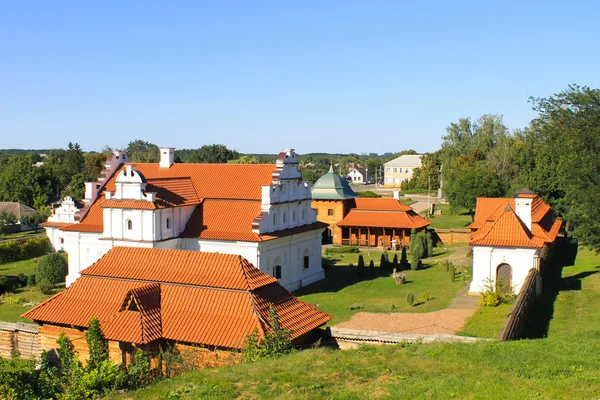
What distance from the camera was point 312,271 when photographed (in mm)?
36094

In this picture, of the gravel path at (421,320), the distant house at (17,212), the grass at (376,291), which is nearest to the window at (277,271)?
the grass at (376,291)

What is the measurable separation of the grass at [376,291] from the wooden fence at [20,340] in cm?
1114

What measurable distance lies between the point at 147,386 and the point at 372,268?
23367 mm

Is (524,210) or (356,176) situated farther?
(356,176)

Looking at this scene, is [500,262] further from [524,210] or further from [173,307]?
[173,307]

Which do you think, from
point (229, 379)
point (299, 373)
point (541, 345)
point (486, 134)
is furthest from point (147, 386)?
point (486, 134)

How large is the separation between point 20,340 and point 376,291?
17456mm

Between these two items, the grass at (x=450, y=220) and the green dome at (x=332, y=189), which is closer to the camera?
the green dome at (x=332, y=189)

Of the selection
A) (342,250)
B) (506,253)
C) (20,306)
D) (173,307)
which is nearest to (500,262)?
(506,253)

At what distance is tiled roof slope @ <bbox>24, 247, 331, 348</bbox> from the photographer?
59.6 ft

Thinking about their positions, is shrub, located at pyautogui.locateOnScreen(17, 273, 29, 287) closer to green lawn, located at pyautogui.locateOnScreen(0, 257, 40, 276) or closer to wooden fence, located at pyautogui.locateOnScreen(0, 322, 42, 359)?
green lawn, located at pyautogui.locateOnScreen(0, 257, 40, 276)

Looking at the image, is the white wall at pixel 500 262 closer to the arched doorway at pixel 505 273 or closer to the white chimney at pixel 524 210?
the arched doorway at pixel 505 273

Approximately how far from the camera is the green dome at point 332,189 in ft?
169

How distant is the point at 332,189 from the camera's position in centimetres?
5194
